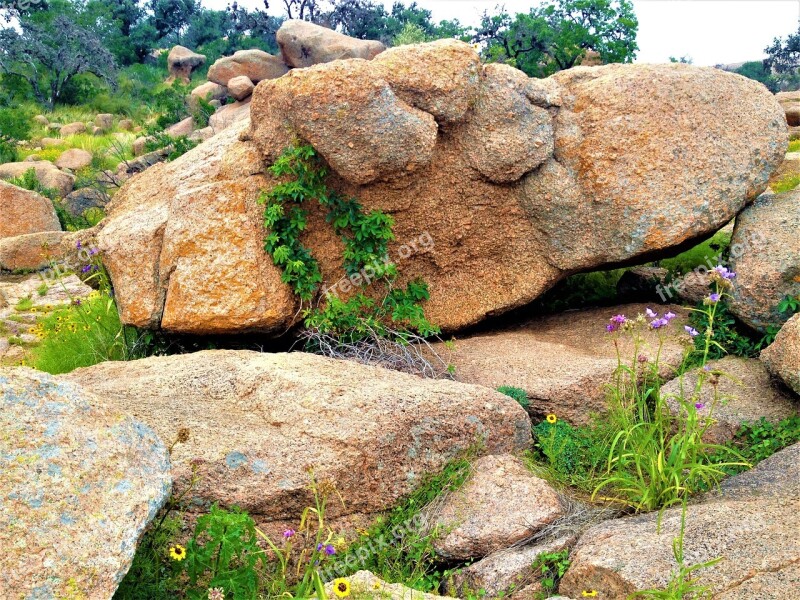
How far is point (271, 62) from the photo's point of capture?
29.8 metres

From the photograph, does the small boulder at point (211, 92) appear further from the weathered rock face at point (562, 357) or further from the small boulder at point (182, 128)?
the weathered rock face at point (562, 357)

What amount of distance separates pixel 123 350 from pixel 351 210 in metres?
2.56

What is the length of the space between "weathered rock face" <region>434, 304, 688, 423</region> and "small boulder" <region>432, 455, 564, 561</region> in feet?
4.52

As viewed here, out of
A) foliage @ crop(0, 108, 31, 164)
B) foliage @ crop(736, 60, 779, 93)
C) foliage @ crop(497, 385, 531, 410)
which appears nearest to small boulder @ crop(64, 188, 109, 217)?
foliage @ crop(0, 108, 31, 164)

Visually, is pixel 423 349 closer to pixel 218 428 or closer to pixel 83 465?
pixel 218 428

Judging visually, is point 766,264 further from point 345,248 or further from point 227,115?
point 227,115

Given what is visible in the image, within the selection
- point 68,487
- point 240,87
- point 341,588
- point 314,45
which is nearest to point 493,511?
point 341,588

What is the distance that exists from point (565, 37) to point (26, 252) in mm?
18735

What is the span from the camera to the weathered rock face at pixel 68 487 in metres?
2.71

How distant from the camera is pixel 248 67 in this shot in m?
29.6

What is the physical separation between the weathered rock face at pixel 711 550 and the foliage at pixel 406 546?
0.76 m

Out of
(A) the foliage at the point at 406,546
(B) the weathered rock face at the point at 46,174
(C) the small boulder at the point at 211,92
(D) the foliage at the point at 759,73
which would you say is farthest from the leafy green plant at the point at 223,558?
(D) the foliage at the point at 759,73

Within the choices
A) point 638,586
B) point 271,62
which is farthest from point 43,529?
point 271,62

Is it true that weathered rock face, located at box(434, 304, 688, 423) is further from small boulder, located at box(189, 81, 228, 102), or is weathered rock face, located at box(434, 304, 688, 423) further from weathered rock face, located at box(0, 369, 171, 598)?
small boulder, located at box(189, 81, 228, 102)
